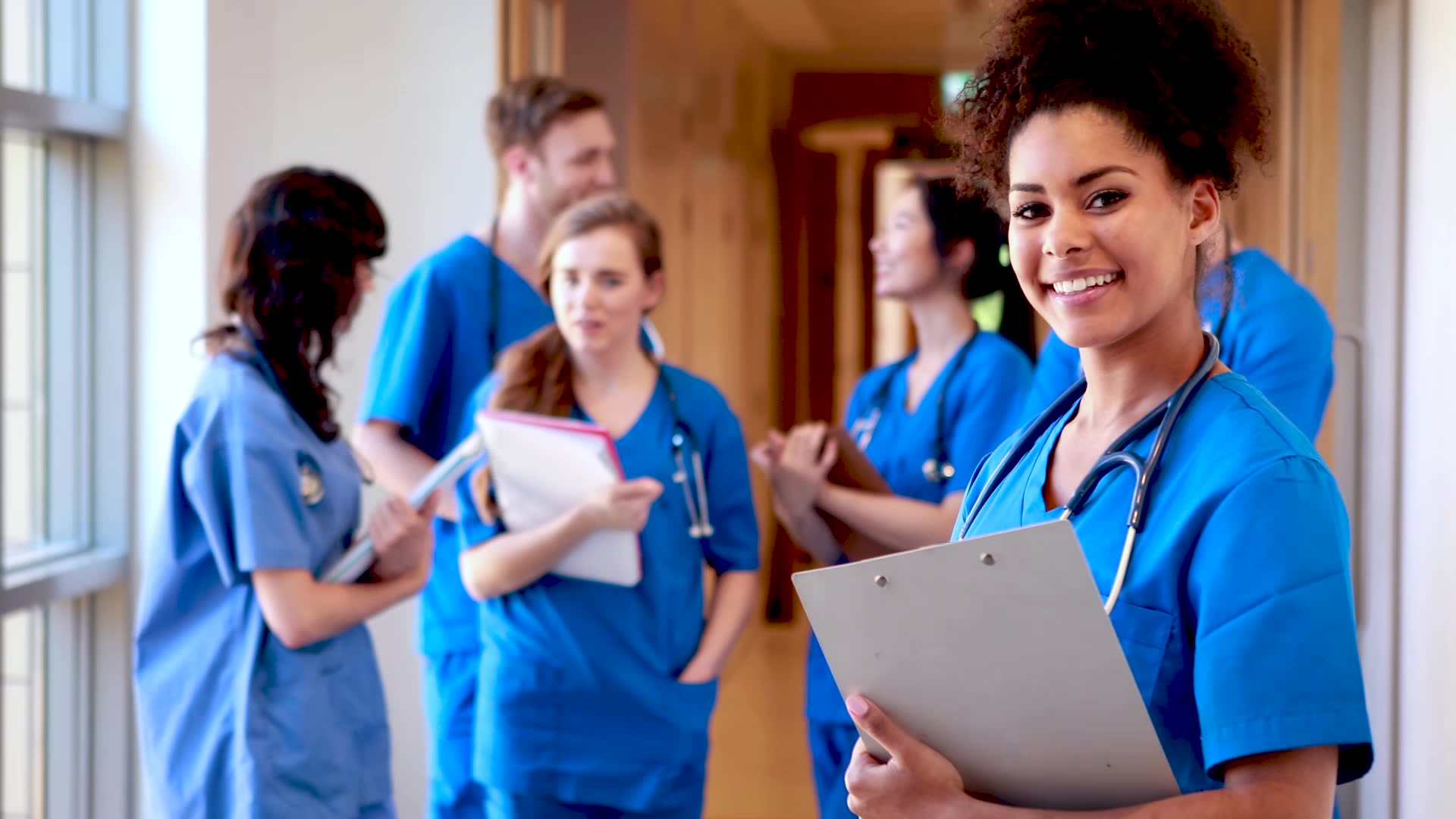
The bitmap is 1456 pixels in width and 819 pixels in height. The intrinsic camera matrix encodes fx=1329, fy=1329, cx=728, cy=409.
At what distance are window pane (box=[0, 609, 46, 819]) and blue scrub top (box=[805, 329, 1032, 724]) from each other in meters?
1.28

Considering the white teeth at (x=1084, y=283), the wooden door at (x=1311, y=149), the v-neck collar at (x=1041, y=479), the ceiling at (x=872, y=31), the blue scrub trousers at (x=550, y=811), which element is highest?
the ceiling at (x=872, y=31)

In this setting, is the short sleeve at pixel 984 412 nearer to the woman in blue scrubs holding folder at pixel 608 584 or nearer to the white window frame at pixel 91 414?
the woman in blue scrubs holding folder at pixel 608 584

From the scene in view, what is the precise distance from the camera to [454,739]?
222cm

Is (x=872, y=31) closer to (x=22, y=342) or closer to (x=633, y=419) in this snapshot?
(x=633, y=419)

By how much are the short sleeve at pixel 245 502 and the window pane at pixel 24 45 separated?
0.84 metres

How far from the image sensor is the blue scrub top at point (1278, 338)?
1688 mm

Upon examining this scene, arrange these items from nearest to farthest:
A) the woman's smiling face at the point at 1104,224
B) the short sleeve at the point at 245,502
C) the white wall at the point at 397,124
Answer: the woman's smiling face at the point at 1104,224
the short sleeve at the point at 245,502
the white wall at the point at 397,124

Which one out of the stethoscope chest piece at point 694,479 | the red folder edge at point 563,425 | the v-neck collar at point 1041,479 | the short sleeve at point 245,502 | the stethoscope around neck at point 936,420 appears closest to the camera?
the v-neck collar at point 1041,479

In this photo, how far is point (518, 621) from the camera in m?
1.96

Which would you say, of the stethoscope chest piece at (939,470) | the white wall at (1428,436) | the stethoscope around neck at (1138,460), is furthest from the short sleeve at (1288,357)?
the stethoscope around neck at (1138,460)

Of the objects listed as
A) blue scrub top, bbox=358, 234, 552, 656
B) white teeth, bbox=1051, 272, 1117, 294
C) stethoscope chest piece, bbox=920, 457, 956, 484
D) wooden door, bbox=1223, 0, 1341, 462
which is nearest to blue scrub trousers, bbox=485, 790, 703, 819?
blue scrub top, bbox=358, 234, 552, 656

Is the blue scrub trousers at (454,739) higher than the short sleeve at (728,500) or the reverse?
the reverse

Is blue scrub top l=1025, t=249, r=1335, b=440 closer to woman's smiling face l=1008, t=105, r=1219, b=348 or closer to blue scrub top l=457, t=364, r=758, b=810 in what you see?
blue scrub top l=457, t=364, r=758, b=810

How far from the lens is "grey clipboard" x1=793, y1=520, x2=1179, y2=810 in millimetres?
818
